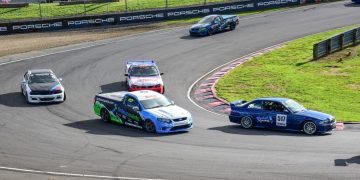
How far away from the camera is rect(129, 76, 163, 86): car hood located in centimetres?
3291

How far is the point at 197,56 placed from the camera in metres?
43.4

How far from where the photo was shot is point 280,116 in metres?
25.5

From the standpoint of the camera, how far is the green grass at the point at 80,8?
58562mm

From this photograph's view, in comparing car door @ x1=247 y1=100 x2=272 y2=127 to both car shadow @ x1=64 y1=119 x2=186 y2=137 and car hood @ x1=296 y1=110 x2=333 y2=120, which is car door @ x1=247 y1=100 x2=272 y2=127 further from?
car shadow @ x1=64 y1=119 x2=186 y2=137

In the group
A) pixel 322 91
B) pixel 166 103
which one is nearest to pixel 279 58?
pixel 322 91

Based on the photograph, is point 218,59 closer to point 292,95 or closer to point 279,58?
point 279,58

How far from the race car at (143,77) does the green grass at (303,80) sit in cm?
348

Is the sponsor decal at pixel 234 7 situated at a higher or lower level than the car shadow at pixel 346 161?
higher

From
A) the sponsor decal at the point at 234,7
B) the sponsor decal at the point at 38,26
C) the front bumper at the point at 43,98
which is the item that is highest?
the sponsor decal at the point at 234,7

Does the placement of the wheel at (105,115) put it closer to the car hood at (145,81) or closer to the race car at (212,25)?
the car hood at (145,81)

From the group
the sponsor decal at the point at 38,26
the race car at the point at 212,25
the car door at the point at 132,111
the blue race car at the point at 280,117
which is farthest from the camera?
the sponsor decal at the point at 38,26

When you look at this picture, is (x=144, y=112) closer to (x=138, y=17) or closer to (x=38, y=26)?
(x=38, y=26)

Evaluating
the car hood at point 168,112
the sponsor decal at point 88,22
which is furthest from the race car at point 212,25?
the car hood at point 168,112

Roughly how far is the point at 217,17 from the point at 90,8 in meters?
15.0
